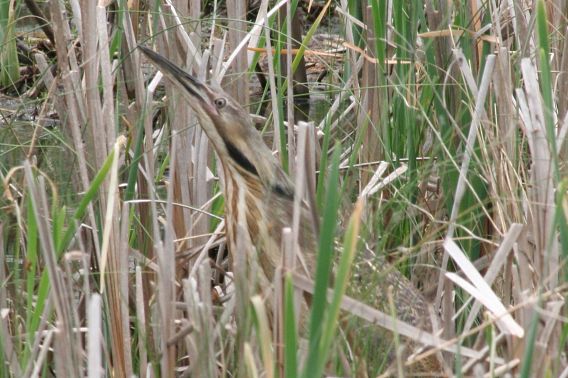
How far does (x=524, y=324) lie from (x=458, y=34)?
0.94 meters

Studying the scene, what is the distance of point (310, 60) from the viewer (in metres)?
4.34

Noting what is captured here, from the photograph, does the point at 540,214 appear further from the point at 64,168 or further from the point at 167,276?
the point at 64,168

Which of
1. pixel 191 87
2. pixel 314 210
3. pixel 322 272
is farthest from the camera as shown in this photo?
pixel 191 87

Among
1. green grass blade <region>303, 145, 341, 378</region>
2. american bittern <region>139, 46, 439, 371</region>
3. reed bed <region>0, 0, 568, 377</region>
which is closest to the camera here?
green grass blade <region>303, 145, 341, 378</region>

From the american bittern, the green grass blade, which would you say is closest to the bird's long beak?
the american bittern

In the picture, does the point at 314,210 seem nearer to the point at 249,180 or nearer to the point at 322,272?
the point at 322,272

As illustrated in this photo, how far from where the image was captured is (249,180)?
2.30 meters

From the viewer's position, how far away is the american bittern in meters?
2.21

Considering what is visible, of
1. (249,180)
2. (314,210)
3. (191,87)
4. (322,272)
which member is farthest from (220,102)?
(322,272)

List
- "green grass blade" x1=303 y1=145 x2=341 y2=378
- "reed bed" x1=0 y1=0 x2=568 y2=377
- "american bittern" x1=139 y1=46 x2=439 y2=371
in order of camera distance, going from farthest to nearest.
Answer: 1. "american bittern" x1=139 y1=46 x2=439 y2=371
2. "reed bed" x1=0 y1=0 x2=568 y2=377
3. "green grass blade" x1=303 y1=145 x2=341 y2=378

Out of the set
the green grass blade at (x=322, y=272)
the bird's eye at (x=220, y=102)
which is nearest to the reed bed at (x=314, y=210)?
the green grass blade at (x=322, y=272)

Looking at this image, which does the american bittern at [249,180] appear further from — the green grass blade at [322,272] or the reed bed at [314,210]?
the green grass blade at [322,272]

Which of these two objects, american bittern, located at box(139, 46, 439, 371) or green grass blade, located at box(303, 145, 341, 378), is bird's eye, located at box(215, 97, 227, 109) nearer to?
american bittern, located at box(139, 46, 439, 371)

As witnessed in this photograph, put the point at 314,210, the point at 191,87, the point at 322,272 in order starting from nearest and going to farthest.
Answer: the point at 322,272
the point at 314,210
the point at 191,87
